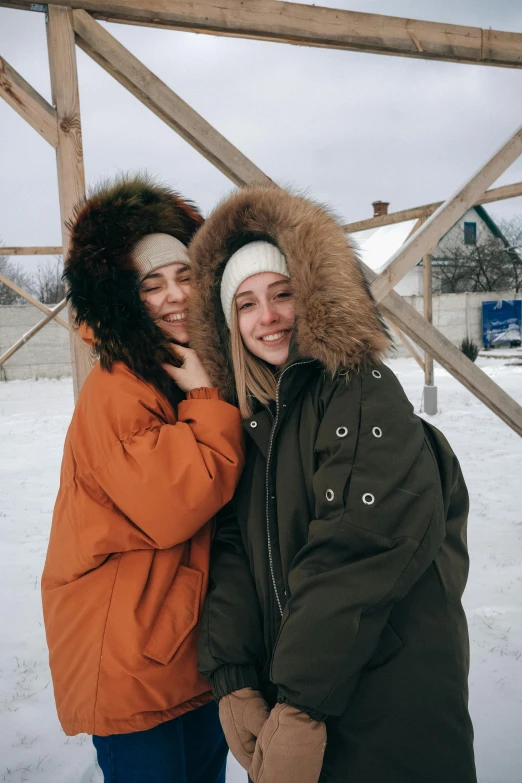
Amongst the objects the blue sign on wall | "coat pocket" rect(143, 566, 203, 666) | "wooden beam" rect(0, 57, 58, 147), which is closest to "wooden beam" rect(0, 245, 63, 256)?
"wooden beam" rect(0, 57, 58, 147)

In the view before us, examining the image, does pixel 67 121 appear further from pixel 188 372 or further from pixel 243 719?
pixel 243 719

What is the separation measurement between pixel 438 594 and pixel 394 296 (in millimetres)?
2174

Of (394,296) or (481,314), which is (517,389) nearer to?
(394,296)

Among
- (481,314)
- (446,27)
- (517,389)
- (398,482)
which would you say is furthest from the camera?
(481,314)

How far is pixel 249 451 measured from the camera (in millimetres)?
1468

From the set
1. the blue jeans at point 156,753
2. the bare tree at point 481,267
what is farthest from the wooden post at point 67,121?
the bare tree at point 481,267

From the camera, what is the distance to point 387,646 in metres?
1.18

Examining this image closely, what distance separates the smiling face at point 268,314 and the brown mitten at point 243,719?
826 millimetres

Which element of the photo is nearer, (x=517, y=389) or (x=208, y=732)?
(x=208, y=732)

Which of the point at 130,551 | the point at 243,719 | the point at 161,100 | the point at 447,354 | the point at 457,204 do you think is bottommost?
the point at 243,719

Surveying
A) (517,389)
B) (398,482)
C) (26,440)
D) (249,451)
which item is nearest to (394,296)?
(249,451)

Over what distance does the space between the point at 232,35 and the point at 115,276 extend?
1.87 metres

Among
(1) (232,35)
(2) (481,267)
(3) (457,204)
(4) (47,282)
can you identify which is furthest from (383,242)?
(1) (232,35)

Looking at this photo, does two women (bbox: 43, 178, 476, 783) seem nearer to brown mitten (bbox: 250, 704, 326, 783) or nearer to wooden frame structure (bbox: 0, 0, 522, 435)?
brown mitten (bbox: 250, 704, 326, 783)
